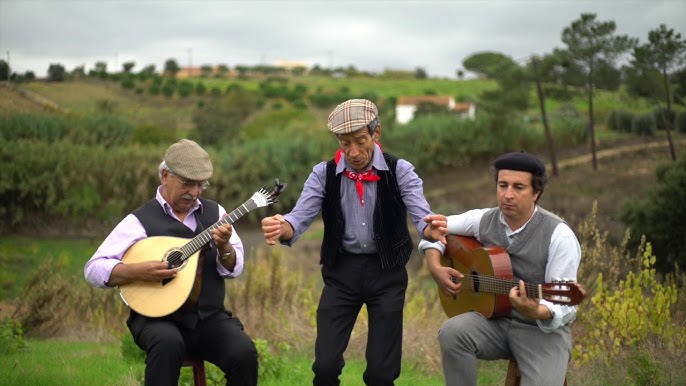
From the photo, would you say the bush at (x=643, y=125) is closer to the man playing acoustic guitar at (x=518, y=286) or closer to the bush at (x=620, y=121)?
the bush at (x=620, y=121)

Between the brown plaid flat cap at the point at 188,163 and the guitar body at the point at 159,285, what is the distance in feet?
1.38


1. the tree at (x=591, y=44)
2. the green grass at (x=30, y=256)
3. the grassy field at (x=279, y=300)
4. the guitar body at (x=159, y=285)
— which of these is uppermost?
the tree at (x=591, y=44)

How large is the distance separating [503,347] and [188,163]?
7.52 ft

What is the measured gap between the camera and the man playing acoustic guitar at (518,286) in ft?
16.3

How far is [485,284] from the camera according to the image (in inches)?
204

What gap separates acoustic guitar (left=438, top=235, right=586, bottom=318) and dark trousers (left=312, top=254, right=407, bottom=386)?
37cm

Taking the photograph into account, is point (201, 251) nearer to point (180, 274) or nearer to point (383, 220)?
point (180, 274)

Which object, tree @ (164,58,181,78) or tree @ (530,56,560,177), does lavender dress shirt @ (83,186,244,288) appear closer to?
tree @ (530,56,560,177)

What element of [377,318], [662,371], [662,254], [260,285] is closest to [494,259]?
[377,318]

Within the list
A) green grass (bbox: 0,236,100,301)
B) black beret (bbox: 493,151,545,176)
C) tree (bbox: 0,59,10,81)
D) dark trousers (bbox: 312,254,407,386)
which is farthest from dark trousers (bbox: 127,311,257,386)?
green grass (bbox: 0,236,100,301)

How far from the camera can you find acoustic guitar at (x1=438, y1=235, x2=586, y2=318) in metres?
4.75

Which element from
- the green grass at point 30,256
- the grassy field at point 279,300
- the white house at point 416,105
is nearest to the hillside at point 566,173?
the grassy field at point 279,300

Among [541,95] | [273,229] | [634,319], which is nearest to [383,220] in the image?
[273,229]

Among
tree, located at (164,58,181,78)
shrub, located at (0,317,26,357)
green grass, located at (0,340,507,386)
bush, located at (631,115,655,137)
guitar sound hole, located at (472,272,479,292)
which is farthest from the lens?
tree, located at (164,58,181,78)
